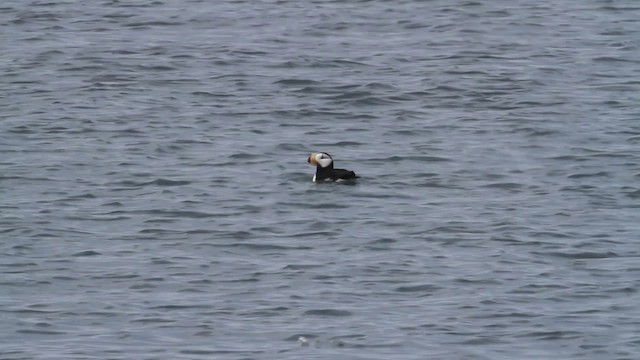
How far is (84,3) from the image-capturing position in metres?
32.7

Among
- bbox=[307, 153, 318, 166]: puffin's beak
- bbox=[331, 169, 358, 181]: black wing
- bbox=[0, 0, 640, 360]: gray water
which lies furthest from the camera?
bbox=[307, 153, 318, 166]: puffin's beak

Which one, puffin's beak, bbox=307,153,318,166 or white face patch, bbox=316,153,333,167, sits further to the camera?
puffin's beak, bbox=307,153,318,166

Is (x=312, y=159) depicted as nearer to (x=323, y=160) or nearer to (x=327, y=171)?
(x=323, y=160)

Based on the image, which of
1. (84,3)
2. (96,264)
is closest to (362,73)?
(84,3)

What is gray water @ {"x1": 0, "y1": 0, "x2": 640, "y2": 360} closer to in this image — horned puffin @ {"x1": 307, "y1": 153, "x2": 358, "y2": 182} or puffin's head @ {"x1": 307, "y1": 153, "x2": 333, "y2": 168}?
horned puffin @ {"x1": 307, "y1": 153, "x2": 358, "y2": 182}

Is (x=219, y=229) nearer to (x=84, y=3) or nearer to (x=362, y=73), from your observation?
(x=362, y=73)

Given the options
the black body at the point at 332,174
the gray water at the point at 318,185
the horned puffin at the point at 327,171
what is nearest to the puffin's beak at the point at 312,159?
→ the horned puffin at the point at 327,171

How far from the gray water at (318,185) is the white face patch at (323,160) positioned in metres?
0.27

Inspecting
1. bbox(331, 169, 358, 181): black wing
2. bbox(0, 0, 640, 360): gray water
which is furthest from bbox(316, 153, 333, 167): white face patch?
bbox(0, 0, 640, 360): gray water

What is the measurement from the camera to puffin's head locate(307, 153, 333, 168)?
19.5 metres

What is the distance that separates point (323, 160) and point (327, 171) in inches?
6.0

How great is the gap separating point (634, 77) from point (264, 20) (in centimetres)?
814

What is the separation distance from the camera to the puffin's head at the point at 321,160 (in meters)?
19.5

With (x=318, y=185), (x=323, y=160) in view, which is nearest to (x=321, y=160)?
(x=323, y=160)
